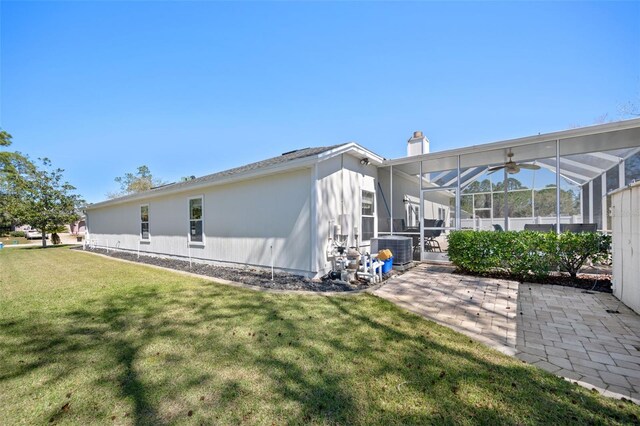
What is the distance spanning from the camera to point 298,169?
6691 mm

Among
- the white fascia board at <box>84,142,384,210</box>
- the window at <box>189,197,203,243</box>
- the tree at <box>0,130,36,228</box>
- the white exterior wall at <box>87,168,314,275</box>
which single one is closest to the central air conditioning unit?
the white exterior wall at <box>87,168,314,275</box>

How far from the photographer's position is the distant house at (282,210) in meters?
6.61

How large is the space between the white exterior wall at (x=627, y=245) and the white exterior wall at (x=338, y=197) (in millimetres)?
5220

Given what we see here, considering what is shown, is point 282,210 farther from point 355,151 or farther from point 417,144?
point 417,144

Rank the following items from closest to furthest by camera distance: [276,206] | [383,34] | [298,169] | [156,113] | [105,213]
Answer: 1. [298,169]
2. [276,206]
3. [383,34]
4. [156,113]
5. [105,213]

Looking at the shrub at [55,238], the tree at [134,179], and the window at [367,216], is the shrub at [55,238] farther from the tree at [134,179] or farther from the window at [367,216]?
the window at [367,216]

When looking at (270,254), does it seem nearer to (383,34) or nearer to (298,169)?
(298,169)

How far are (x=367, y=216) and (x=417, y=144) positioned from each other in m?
4.74

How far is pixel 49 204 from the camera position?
19.0 metres

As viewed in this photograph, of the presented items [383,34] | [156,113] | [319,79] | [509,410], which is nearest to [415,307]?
[509,410]

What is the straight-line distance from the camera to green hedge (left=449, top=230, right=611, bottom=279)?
18.6ft

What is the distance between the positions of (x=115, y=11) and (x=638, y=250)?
13298 millimetres

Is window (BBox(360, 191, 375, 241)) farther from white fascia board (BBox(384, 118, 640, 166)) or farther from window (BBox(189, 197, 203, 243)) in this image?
window (BBox(189, 197, 203, 243))

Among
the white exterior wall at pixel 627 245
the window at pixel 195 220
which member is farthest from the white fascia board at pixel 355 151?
the window at pixel 195 220
